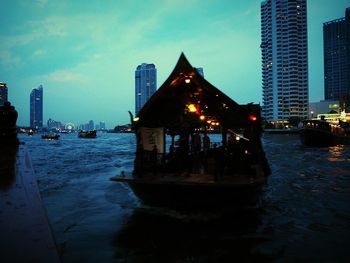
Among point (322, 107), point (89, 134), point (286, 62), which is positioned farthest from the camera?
point (286, 62)

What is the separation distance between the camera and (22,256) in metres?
3.07

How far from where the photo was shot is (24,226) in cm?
379

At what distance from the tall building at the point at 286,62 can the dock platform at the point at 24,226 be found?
16941 cm

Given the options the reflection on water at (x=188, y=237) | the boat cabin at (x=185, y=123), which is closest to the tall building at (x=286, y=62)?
the boat cabin at (x=185, y=123)

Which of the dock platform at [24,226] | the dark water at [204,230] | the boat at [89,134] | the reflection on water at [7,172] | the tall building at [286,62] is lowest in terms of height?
the dark water at [204,230]

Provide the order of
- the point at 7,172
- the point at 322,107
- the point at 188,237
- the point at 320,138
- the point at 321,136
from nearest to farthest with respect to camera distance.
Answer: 1. the point at 7,172
2. the point at 188,237
3. the point at 321,136
4. the point at 320,138
5. the point at 322,107

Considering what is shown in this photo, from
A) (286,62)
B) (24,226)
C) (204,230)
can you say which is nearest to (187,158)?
(204,230)

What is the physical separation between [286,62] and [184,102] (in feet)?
561

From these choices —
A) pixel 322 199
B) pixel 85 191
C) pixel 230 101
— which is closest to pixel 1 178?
pixel 230 101

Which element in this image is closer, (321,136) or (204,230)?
(204,230)

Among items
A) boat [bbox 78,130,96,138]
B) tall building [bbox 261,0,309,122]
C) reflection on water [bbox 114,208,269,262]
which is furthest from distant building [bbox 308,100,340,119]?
reflection on water [bbox 114,208,269,262]

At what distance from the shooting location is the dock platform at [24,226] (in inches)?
122

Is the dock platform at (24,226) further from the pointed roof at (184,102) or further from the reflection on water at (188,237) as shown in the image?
the pointed roof at (184,102)

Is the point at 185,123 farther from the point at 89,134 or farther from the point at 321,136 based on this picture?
the point at 89,134
